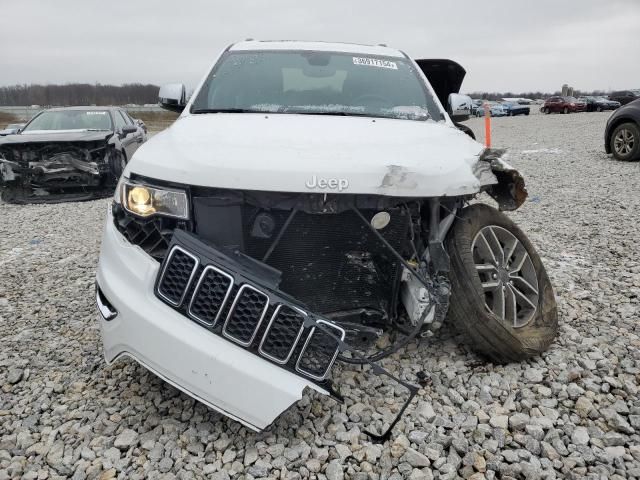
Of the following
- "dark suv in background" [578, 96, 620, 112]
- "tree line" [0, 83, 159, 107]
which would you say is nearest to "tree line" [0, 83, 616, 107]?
"tree line" [0, 83, 159, 107]

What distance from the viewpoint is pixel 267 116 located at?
284 cm

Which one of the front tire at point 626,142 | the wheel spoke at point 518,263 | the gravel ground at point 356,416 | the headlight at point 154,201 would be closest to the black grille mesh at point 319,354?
the gravel ground at point 356,416

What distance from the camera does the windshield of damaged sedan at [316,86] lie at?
10.5 ft

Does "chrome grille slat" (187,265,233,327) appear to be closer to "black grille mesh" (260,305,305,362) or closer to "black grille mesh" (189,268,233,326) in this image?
"black grille mesh" (189,268,233,326)

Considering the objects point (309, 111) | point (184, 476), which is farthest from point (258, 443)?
point (309, 111)

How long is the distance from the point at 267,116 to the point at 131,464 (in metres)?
1.89

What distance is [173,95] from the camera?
3850 millimetres

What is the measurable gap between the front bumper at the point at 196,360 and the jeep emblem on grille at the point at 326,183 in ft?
2.40

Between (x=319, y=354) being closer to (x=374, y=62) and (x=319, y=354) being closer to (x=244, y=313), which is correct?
(x=244, y=313)

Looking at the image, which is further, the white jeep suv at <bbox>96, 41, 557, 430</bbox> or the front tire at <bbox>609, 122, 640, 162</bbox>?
the front tire at <bbox>609, 122, 640, 162</bbox>

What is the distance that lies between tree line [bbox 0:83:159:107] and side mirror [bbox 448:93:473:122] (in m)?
82.6

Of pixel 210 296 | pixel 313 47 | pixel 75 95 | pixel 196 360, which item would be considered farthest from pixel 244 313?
pixel 75 95

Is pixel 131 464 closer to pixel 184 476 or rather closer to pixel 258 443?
pixel 184 476

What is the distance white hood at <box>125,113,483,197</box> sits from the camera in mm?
2031
